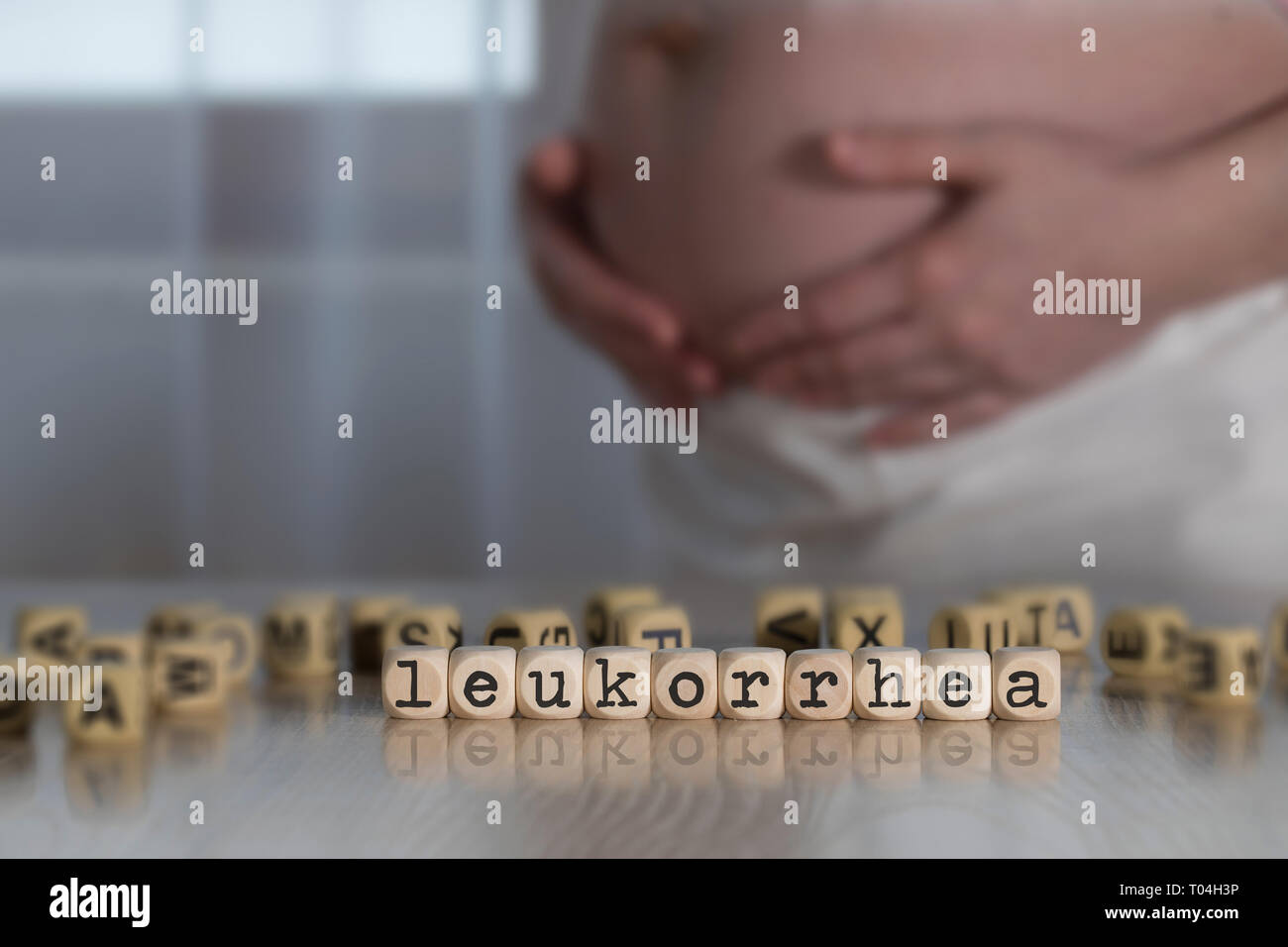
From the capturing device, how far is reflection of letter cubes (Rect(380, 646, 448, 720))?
632mm

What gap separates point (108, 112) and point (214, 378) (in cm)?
45

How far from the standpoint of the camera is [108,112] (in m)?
2.00

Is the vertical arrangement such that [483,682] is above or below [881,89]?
below

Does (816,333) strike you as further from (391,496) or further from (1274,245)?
(391,496)

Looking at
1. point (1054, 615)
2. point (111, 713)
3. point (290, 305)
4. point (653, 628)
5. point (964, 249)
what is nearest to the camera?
point (111, 713)

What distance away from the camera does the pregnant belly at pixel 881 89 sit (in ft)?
4.05

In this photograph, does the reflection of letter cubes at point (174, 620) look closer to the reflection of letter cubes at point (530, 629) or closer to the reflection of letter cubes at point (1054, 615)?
the reflection of letter cubes at point (530, 629)

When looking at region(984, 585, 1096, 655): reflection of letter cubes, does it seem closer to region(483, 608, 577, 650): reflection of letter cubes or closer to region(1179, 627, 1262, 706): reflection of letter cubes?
region(1179, 627, 1262, 706): reflection of letter cubes

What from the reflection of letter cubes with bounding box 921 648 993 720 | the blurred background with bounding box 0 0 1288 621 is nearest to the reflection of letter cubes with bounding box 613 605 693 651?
the reflection of letter cubes with bounding box 921 648 993 720

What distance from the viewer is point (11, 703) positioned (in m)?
0.60

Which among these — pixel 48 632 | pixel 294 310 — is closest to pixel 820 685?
pixel 48 632

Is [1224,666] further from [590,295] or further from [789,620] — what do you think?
A: [590,295]

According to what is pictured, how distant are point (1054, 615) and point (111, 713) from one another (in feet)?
1.90
